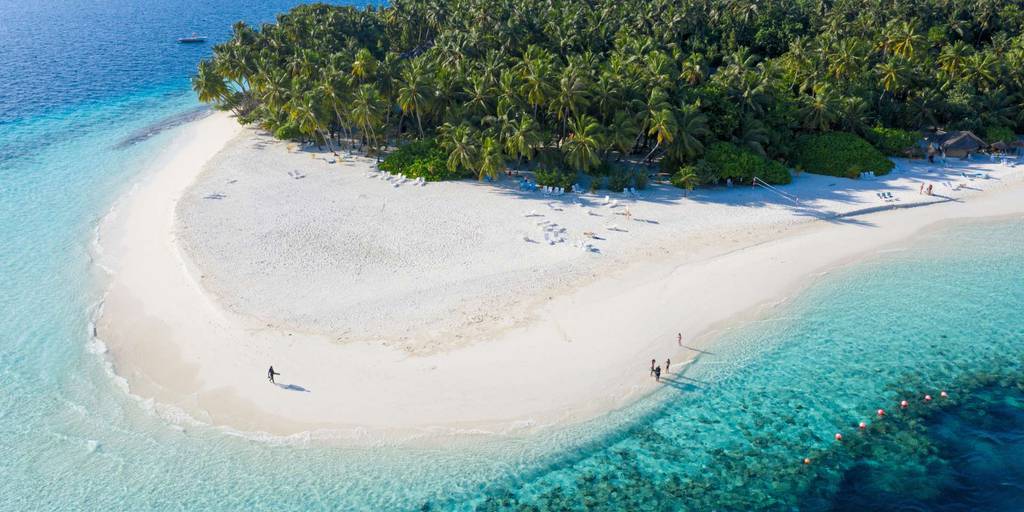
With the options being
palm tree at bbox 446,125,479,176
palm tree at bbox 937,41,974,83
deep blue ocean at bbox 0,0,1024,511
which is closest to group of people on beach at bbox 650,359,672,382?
deep blue ocean at bbox 0,0,1024,511

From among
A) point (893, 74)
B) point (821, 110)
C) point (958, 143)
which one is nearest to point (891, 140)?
point (958, 143)

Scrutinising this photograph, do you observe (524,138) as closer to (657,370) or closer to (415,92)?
(415,92)

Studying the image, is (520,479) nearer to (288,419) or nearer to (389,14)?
(288,419)

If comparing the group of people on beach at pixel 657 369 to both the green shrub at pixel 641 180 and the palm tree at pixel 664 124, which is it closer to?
the green shrub at pixel 641 180

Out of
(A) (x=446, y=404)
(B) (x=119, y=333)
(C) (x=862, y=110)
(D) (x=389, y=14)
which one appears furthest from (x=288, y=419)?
(D) (x=389, y=14)

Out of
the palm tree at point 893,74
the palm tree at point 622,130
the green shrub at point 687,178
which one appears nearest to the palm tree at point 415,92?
the palm tree at point 622,130

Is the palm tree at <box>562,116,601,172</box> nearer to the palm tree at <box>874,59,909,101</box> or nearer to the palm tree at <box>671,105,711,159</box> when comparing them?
the palm tree at <box>671,105,711,159</box>
